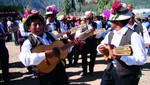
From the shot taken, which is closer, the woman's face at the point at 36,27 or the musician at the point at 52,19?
the woman's face at the point at 36,27

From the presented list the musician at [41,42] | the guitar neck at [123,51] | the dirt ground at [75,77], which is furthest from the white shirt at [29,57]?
the dirt ground at [75,77]

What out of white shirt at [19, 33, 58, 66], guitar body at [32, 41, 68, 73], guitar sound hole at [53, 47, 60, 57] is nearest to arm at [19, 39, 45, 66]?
white shirt at [19, 33, 58, 66]

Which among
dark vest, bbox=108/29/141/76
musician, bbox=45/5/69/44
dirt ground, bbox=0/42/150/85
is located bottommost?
dirt ground, bbox=0/42/150/85

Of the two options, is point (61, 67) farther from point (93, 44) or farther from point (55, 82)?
point (93, 44)

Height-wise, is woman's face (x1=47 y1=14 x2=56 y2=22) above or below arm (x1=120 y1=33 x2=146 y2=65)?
above

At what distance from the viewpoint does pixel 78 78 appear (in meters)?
8.61

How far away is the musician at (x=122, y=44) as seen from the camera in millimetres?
3939

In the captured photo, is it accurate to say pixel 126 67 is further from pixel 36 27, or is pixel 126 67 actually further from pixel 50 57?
pixel 36 27

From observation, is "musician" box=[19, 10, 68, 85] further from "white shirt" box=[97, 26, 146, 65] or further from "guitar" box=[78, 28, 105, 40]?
"white shirt" box=[97, 26, 146, 65]

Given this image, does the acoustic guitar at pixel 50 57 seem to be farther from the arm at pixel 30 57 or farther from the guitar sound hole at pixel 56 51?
the arm at pixel 30 57

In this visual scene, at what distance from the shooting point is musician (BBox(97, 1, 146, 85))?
3.94m

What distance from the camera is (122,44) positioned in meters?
4.07

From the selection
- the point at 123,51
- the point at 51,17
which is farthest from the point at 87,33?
the point at 123,51

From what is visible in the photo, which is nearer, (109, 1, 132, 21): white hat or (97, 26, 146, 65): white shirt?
(97, 26, 146, 65): white shirt
